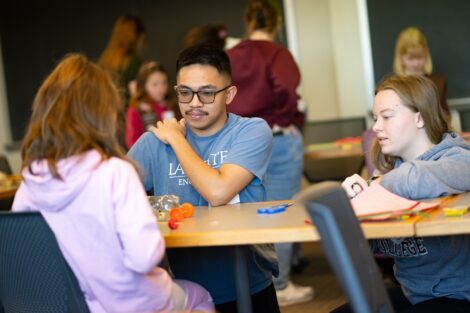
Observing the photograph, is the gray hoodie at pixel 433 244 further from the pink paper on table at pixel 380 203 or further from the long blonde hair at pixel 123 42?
the long blonde hair at pixel 123 42

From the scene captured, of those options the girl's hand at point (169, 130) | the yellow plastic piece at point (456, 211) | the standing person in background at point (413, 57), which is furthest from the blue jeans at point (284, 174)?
the yellow plastic piece at point (456, 211)

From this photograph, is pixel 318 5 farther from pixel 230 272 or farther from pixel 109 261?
pixel 109 261

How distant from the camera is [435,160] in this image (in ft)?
8.91

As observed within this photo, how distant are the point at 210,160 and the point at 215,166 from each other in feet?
0.14

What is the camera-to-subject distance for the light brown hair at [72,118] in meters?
2.18

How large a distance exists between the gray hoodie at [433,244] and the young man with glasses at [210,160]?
A: 1.54 ft

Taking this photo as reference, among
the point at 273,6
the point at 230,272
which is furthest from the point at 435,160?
the point at 273,6

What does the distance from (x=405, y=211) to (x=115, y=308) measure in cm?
84

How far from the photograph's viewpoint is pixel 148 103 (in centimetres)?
578

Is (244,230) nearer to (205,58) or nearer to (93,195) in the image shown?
(93,195)

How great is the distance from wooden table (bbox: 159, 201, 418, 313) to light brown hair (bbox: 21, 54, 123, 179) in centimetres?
31

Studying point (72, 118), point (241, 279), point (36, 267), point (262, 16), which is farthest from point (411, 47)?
point (36, 267)

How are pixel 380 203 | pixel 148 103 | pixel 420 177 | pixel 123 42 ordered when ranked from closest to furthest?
pixel 380 203 → pixel 420 177 → pixel 148 103 → pixel 123 42

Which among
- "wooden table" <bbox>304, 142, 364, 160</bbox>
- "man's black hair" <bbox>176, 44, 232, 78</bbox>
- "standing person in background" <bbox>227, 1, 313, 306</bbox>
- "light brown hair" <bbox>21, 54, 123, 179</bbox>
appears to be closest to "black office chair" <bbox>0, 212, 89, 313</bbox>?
"light brown hair" <bbox>21, 54, 123, 179</bbox>
